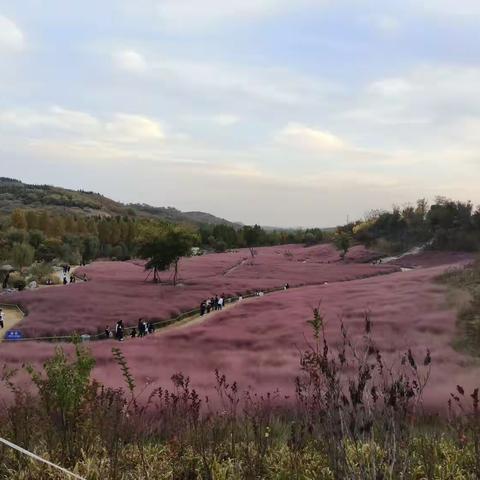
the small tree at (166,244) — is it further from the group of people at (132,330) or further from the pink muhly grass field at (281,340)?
the group of people at (132,330)

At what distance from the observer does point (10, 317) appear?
35.0 meters

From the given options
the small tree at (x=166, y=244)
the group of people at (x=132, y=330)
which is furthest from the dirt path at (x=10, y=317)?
the small tree at (x=166, y=244)

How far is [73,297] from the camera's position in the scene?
119 feet

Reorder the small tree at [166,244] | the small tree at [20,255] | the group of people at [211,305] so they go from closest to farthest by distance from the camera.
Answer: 1. the group of people at [211,305]
2. the small tree at [166,244]
3. the small tree at [20,255]

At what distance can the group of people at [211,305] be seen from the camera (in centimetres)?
3481

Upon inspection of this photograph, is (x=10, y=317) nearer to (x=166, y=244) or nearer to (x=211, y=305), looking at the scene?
(x=211, y=305)

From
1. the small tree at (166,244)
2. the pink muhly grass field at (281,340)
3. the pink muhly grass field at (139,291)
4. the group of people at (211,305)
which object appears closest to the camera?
the pink muhly grass field at (281,340)

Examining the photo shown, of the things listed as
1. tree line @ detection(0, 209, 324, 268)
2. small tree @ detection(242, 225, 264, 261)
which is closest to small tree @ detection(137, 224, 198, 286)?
tree line @ detection(0, 209, 324, 268)

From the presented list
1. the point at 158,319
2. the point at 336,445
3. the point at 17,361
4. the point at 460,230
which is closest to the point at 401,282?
the point at 158,319

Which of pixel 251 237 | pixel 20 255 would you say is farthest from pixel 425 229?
pixel 20 255

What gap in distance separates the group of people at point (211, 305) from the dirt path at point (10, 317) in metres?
10.3

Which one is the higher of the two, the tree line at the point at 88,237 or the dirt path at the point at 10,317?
the tree line at the point at 88,237

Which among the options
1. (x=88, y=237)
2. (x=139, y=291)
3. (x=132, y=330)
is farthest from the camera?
(x=88, y=237)

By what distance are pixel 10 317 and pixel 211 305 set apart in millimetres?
12016
